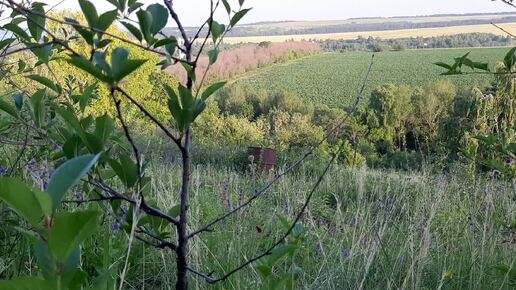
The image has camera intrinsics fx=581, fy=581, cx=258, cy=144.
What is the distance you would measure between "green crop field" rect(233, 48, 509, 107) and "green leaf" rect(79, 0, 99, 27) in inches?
1716

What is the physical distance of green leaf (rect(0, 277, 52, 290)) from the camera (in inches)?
19.6

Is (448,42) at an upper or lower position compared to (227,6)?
lower

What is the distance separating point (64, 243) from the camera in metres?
0.46

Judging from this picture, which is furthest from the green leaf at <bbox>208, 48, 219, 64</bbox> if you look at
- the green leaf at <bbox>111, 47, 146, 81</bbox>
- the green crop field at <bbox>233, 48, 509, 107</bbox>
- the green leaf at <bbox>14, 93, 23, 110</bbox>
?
the green crop field at <bbox>233, 48, 509, 107</bbox>

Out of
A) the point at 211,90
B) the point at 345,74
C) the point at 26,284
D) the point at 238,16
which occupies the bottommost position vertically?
the point at 345,74

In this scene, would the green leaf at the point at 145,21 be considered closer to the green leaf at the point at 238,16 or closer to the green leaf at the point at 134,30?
the green leaf at the point at 134,30

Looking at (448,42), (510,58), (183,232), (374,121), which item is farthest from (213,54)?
(448,42)

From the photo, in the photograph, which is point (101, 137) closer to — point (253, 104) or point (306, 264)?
point (306, 264)

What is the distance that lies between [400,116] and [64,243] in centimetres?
3345

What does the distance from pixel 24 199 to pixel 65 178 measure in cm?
4

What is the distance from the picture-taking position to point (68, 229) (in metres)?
0.46

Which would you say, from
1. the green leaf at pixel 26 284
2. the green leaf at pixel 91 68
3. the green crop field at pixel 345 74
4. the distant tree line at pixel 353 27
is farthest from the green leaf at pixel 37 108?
the distant tree line at pixel 353 27

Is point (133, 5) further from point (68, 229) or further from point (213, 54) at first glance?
point (68, 229)

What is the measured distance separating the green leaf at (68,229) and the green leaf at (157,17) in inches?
17.5
